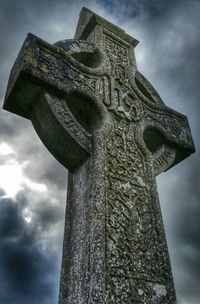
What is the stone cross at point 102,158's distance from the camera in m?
2.71

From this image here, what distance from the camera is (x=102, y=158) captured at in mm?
3244

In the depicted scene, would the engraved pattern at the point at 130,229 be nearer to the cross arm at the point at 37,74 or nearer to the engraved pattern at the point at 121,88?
the engraved pattern at the point at 121,88

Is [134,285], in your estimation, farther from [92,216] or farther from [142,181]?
[142,181]

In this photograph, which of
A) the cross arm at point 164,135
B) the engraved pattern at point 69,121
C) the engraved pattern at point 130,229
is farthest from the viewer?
the cross arm at point 164,135

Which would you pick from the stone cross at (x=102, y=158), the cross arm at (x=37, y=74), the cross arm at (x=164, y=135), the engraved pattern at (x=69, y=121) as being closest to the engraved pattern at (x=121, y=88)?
the stone cross at (x=102, y=158)

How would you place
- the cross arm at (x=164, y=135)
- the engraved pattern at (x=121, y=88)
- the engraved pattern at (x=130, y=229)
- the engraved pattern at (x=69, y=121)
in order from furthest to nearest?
the cross arm at (x=164, y=135)
the engraved pattern at (x=121, y=88)
the engraved pattern at (x=69, y=121)
the engraved pattern at (x=130, y=229)

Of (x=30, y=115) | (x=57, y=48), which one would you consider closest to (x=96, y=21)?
(x=57, y=48)

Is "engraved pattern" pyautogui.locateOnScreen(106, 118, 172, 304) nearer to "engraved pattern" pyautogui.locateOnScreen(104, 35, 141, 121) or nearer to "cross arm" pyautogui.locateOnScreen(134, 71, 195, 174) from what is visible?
"engraved pattern" pyautogui.locateOnScreen(104, 35, 141, 121)

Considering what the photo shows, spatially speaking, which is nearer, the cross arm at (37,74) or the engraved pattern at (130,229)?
the engraved pattern at (130,229)

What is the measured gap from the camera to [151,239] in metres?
3.11

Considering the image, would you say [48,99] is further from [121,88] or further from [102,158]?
[121,88]

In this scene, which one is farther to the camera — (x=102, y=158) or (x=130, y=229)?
(x=102, y=158)

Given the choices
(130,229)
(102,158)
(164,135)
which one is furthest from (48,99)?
(164,135)

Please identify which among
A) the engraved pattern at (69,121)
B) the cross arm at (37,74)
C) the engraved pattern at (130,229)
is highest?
the cross arm at (37,74)
